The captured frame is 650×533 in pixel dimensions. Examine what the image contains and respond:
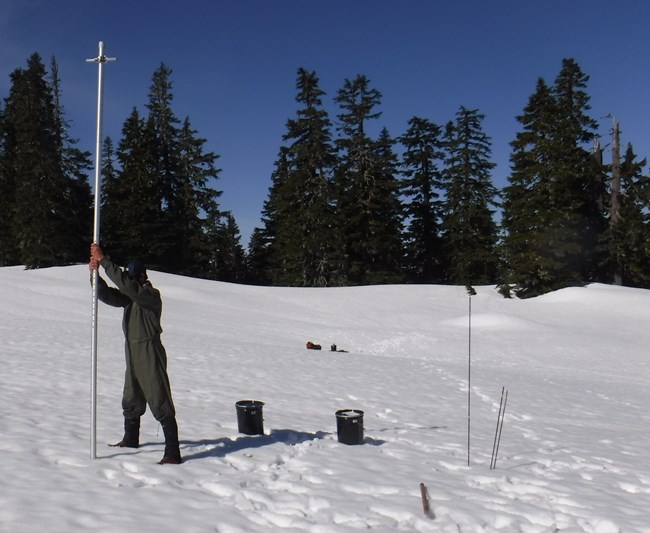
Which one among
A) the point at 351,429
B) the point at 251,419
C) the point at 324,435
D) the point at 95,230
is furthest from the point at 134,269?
the point at 324,435

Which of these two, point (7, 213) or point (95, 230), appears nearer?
point (95, 230)

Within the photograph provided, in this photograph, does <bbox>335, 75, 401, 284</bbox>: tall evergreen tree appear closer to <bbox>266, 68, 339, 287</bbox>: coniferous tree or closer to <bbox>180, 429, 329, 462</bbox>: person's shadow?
<bbox>266, 68, 339, 287</bbox>: coniferous tree

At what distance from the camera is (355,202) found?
1743 inches

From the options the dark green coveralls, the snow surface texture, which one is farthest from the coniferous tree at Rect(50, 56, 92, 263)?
the dark green coveralls

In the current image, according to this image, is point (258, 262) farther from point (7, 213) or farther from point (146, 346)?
point (146, 346)

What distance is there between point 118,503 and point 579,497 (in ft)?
15.8

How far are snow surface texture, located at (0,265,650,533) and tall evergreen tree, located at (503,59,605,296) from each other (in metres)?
9.49

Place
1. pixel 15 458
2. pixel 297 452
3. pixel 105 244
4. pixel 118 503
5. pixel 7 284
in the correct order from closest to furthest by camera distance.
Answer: pixel 118 503 < pixel 15 458 < pixel 297 452 < pixel 7 284 < pixel 105 244

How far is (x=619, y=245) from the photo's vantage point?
33.4 metres

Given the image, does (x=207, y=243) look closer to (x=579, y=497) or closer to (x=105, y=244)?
(x=105, y=244)

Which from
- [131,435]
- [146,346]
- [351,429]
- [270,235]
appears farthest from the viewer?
[270,235]

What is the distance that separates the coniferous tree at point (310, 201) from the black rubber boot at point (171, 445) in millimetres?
35314

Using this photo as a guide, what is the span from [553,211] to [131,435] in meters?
29.5

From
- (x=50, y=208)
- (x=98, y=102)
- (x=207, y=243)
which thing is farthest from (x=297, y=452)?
(x=207, y=243)
